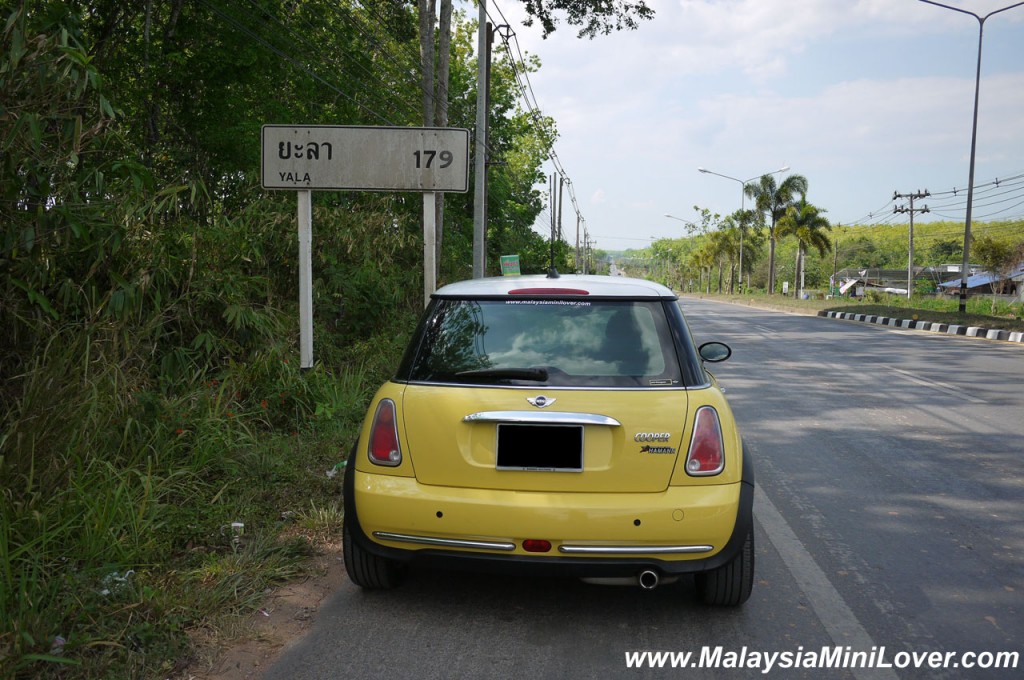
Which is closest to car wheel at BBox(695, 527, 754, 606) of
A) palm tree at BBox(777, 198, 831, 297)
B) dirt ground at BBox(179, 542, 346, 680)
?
dirt ground at BBox(179, 542, 346, 680)

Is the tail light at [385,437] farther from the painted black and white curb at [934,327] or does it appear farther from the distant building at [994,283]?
the distant building at [994,283]

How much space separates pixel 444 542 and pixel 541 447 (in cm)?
55

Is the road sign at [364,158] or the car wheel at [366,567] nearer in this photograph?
the car wheel at [366,567]

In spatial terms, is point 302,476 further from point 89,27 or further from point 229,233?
point 89,27

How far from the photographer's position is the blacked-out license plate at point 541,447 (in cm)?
330

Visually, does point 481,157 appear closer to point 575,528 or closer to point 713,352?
point 713,352

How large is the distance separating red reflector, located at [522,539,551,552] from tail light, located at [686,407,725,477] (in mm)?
636

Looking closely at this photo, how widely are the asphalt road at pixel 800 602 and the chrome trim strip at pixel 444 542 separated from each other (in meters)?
0.37

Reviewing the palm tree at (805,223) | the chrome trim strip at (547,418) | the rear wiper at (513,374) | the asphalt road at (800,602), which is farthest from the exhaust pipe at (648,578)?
the palm tree at (805,223)

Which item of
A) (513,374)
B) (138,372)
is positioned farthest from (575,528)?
(138,372)

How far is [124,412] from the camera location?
16.3ft

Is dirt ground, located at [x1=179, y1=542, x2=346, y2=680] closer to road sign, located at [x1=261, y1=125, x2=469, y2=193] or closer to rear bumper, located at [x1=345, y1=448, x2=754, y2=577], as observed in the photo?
rear bumper, located at [x1=345, y1=448, x2=754, y2=577]

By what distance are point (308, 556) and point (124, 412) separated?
1.63m

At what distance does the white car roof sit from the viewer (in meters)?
3.77
